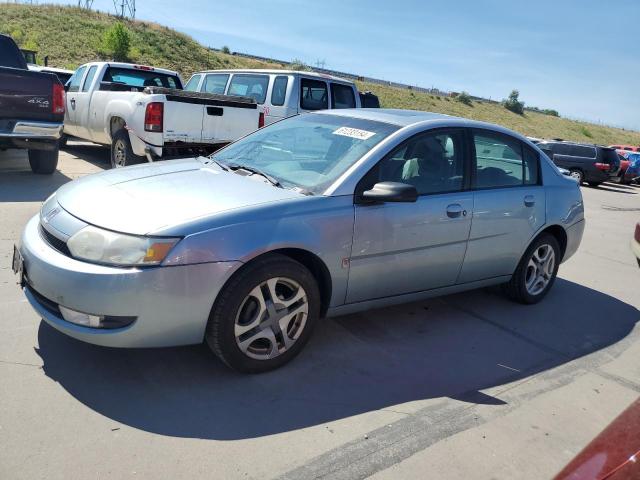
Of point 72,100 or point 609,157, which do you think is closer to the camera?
point 72,100

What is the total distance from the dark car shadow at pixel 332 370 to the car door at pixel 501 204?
0.55 meters

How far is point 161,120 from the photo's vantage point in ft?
25.0

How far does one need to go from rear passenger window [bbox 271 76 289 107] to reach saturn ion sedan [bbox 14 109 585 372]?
230 inches

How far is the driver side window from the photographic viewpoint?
153 inches

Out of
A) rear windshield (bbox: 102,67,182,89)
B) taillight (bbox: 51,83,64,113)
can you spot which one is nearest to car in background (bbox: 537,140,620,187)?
rear windshield (bbox: 102,67,182,89)

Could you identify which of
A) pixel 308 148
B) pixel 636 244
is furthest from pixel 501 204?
pixel 636 244

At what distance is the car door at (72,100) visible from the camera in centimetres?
1041

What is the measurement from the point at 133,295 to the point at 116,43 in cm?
3901

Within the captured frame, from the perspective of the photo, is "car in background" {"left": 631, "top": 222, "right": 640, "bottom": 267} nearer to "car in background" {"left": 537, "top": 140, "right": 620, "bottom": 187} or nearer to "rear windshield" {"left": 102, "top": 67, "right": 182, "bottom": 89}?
"rear windshield" {"left": 102, "top": 67, "right": 182, "bottom": 89}

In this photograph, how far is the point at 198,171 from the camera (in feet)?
12.9

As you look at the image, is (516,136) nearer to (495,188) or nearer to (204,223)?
(495,188)

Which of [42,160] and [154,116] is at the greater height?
[154,116]

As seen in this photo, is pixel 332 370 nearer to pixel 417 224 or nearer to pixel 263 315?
pixel 263 315

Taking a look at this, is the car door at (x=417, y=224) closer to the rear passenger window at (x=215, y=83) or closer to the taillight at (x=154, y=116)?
the taillight at (x=154, y=116)
